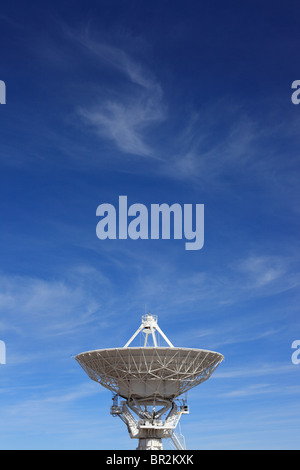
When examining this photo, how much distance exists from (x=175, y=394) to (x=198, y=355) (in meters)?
6.45

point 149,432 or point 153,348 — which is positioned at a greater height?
point 153,348

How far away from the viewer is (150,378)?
6444 centimetres

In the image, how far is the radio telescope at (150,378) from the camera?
62.8m

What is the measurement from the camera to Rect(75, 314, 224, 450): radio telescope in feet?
206
